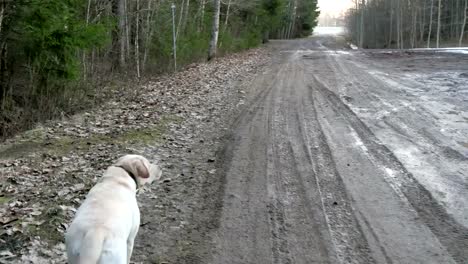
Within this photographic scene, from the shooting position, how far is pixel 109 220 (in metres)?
3.44

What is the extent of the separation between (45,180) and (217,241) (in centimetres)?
306

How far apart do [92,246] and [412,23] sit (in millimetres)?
51729

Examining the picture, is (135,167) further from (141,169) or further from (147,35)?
(147,35)

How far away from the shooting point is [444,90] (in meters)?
14.1

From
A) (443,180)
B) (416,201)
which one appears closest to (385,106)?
(443,180)

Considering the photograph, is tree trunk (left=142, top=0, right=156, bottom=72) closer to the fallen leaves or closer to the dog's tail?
the fallen leaves

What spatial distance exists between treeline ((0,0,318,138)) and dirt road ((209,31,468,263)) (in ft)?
14.1

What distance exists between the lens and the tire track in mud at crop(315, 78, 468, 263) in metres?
5.00

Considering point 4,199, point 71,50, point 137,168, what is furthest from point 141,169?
point 71,50

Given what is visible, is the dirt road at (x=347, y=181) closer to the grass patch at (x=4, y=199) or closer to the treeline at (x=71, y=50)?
the grass patch at (x=4, y=199)

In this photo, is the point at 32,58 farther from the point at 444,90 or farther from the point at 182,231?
the point at 444,90

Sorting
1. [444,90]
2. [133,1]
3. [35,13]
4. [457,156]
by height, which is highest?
[133,1]

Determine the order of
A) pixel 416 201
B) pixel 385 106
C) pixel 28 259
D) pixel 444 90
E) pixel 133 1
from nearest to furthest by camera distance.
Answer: pixel 28 259
pixel 416 201
pixel 385 106
pixel 444 90
pixel 133 1

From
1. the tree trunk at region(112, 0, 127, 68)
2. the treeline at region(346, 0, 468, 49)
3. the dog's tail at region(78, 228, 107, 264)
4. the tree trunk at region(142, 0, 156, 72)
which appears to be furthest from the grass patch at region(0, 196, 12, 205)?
the treeline at region(346, 0, 468, 49)
